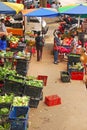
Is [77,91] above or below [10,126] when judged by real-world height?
below

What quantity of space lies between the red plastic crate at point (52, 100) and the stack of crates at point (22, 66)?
2875mm

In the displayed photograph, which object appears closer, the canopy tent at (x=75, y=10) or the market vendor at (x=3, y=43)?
the market vendor at (x=3, y=43)

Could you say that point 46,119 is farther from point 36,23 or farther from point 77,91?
point 36,23

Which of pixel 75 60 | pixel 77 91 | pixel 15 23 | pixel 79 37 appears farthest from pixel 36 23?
pixel 77 91

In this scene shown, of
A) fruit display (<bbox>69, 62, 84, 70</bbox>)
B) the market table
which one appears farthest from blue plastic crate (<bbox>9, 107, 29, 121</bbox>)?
the market table

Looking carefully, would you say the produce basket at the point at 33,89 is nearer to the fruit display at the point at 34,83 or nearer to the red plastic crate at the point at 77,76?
the fruit display at the point at 34,83

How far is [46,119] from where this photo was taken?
37.7 ft

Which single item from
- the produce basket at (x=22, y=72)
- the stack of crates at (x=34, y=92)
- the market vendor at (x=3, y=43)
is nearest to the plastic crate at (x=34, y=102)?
the stack of crates at (x=34, y=92)

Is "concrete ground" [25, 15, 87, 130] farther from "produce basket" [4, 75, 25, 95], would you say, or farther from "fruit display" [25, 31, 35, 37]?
"fruit display" [25, 31, 35, 37]

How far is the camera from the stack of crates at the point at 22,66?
50.1ft

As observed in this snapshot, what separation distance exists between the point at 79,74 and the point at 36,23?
10233 mm

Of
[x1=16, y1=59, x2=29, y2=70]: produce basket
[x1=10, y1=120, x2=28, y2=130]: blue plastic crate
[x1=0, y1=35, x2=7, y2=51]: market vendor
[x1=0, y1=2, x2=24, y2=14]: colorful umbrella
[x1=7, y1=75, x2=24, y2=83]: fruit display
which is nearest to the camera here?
[x1=10, y1=120, x2=28, y2=130]: blue plastic crate

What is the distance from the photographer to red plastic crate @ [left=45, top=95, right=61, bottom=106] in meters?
12.5

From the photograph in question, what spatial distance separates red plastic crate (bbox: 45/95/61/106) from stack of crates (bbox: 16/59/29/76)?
2.87 meters
